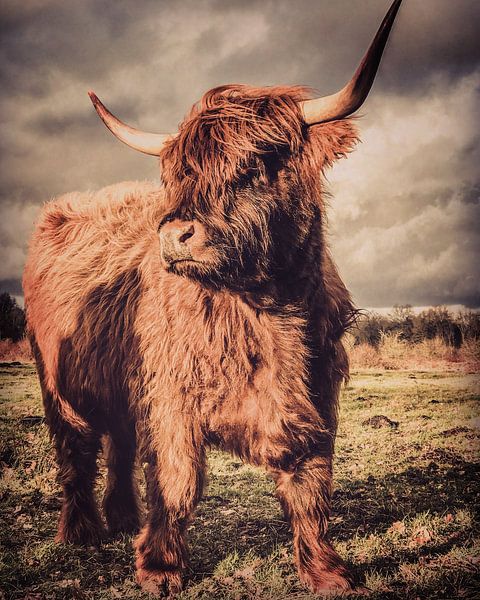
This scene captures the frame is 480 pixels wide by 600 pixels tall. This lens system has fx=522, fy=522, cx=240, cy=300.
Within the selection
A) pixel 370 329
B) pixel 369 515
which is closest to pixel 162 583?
pixel 369 515

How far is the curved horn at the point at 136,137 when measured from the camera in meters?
2.95

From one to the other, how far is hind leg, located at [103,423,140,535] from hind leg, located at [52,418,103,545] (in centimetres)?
10

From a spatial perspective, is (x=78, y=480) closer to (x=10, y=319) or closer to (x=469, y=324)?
(x=10, y=319)

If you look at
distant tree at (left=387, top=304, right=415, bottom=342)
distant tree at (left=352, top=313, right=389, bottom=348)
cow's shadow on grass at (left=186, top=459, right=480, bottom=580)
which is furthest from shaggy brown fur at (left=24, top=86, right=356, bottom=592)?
distant tree at (left=387, top=304, right=415, bottom=342)

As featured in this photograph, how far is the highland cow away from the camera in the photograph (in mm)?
2389

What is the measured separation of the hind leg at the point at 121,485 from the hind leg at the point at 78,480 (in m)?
0.10

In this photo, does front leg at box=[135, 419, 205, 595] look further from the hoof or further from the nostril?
the nostril

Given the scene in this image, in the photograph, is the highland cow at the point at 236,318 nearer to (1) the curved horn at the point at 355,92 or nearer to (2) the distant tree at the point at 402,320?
(1) the curved horn at the point at 355,92

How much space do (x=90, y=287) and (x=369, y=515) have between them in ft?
7.40

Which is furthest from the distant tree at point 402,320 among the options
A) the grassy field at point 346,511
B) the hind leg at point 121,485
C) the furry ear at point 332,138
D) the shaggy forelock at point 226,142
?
the hind leg at point 121,485

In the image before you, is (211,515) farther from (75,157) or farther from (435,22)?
(435,22)

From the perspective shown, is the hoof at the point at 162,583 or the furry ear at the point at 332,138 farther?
the hoof at the point at 162,583

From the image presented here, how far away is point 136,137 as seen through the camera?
3.03 meters

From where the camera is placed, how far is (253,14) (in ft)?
12.6
